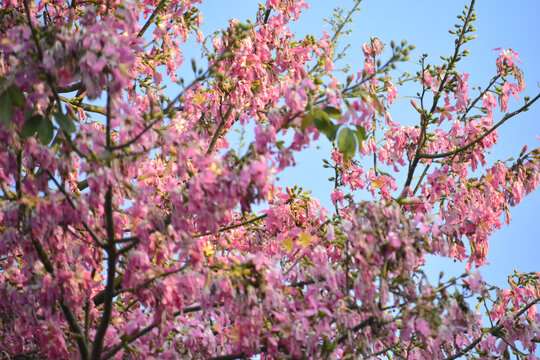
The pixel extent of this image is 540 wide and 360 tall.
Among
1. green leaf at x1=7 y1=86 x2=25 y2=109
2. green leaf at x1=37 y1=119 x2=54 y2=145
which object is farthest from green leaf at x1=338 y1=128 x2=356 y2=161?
green leaf at x1=7 y1=86 x2=25 y2=109

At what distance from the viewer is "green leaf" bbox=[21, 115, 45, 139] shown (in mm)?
3352

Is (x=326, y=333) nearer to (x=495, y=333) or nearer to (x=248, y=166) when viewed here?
(x=248, y=166)

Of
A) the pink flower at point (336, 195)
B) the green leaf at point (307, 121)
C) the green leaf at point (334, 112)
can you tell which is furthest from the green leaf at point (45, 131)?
the pink flower at point (336, 195)

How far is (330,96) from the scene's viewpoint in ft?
10.9

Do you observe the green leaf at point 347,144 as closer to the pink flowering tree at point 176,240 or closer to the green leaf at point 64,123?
the pink flowering tree at point 176,240

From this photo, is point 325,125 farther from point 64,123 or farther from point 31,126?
point 31,126

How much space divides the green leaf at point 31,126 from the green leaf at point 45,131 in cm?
3

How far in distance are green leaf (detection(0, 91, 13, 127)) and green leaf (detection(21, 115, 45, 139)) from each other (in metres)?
0.11

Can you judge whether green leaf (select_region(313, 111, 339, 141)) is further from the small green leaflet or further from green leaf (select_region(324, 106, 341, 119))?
the small green leaflet

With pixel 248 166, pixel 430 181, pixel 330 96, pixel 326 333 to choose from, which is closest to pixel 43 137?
pixel 248 166

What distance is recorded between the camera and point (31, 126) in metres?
3.37

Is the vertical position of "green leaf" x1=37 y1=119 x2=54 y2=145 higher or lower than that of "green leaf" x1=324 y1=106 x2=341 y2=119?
higher

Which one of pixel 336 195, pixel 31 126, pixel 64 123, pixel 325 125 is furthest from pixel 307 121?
pixel 336 195

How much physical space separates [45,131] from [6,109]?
0.75ft
